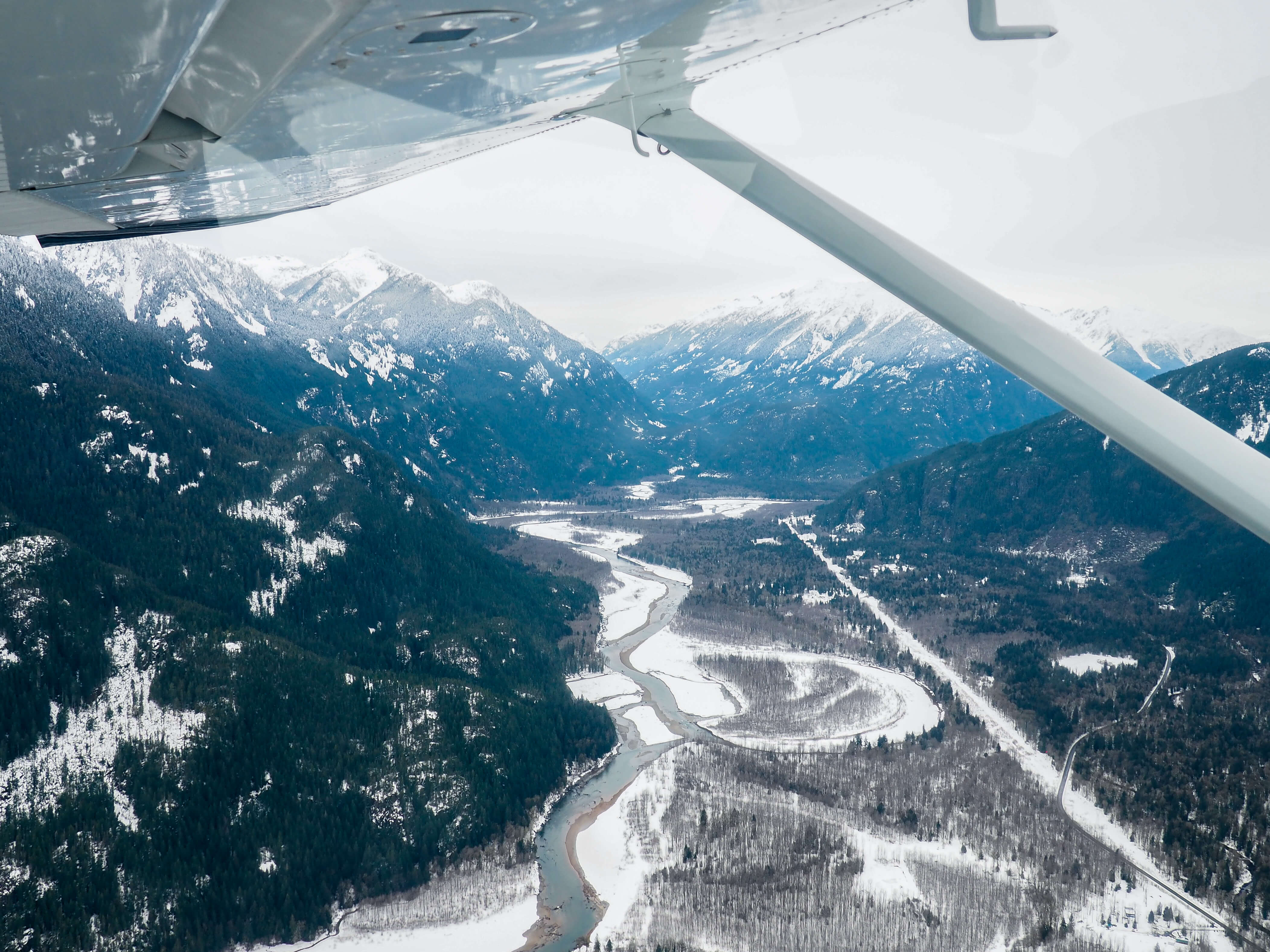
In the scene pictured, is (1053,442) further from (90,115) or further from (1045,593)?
(90,115)

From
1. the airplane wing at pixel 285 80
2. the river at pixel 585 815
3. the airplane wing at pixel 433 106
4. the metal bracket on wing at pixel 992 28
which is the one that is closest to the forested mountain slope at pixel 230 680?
the river at pixel 585 815

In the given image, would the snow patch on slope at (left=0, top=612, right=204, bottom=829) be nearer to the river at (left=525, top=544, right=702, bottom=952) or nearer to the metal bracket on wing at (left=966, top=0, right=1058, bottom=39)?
the river at (left=525, top=544, right=702, bottom=952)

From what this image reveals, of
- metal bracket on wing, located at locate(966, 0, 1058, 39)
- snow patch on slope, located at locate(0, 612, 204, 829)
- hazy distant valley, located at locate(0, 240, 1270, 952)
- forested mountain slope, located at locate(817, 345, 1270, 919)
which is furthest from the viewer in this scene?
forested mountain slope, located at locate(817, 345, 1270, 919)

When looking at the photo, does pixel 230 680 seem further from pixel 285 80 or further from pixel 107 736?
pixel 285 80

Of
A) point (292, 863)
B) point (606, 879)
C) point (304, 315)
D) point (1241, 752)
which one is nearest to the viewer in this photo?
point (606, 879)

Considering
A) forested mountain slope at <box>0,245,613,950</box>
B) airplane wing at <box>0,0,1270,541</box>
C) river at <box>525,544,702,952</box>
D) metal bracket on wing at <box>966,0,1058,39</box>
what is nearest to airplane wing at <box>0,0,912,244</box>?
airplane wing at <box>0,0,1270,541</box>

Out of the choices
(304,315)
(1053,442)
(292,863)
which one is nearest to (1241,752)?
(292,863)
